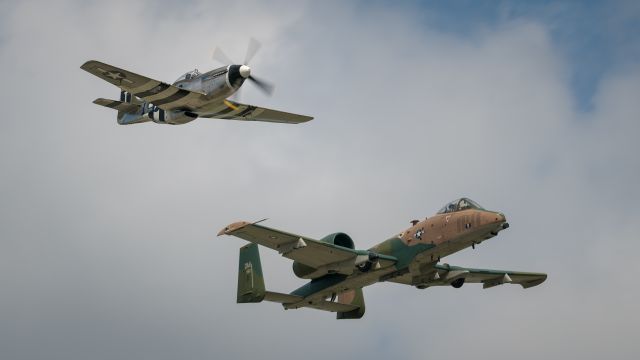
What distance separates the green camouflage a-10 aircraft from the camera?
42906 millimetres

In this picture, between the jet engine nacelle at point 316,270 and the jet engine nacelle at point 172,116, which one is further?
the jet engine nacelle at point 172,116

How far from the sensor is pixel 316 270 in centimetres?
4609

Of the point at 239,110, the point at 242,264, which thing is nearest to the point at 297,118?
the point at 239,110

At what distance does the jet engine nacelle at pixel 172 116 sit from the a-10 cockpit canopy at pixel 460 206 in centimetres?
1475

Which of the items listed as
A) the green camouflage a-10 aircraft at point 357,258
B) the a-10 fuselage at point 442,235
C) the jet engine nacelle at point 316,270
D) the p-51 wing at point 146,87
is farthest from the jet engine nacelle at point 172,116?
the a-10 fuselage at point 442,235

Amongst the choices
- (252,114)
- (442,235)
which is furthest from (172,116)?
(442,235)

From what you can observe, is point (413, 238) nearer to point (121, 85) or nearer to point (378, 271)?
point (378, 271)

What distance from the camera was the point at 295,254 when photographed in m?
44.6

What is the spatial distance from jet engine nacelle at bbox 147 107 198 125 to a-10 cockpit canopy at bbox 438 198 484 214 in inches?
581

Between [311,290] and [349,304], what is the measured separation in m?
2.91

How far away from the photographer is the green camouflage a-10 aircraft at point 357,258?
141ft

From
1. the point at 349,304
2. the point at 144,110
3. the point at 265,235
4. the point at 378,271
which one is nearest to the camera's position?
the point at 265,235

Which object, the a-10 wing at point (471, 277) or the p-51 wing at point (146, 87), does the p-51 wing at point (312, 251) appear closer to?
the a-10 wing at point (471, 277)

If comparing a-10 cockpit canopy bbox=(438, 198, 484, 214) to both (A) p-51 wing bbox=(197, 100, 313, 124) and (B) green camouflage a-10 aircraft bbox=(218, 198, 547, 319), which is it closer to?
(B) green camouflage a-10 aircraft bbox=(218, 198, 547, 319)
